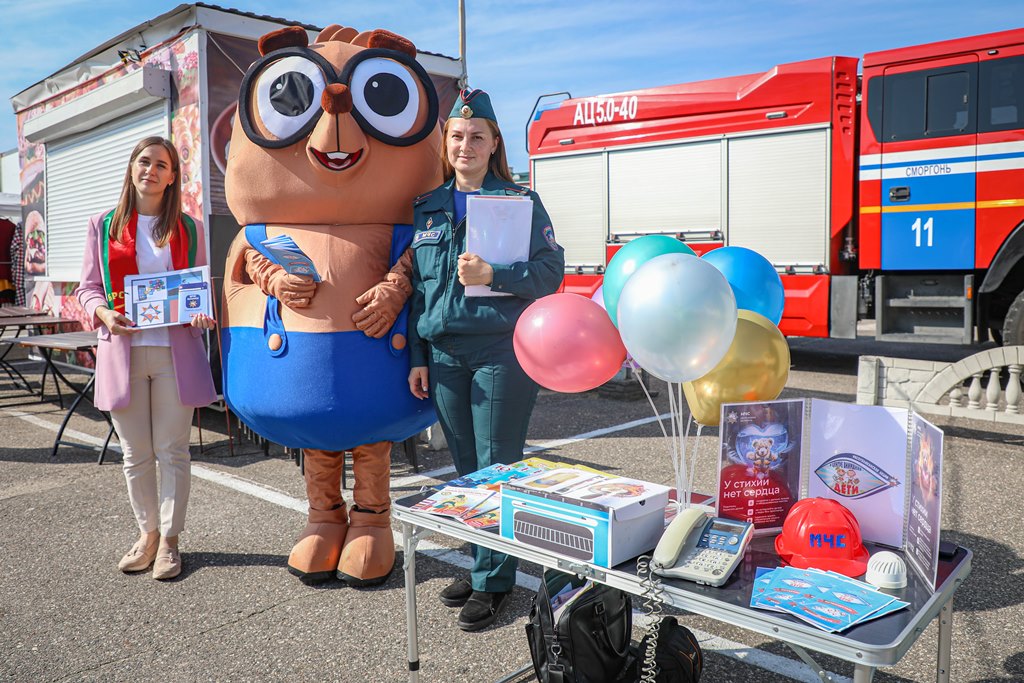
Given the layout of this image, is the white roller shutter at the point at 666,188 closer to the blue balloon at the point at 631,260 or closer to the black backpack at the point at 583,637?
the blue balloon at the point at 631,260

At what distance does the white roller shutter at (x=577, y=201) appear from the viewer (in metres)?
9.41

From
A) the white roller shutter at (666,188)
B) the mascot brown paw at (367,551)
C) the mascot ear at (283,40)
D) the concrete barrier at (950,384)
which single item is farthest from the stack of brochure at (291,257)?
the white roller shutter at (666,188)

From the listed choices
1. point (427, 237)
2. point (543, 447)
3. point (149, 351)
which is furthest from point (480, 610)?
point (543, 447)

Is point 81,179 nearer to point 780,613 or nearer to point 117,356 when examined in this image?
point 117,356

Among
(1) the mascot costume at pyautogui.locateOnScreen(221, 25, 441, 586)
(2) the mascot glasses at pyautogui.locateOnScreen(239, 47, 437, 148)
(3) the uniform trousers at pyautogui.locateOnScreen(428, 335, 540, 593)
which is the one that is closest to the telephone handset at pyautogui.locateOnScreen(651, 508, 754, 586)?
(3) the uniform trousers at pyautogui.locateOnScreen(428, 335, 540, 593)

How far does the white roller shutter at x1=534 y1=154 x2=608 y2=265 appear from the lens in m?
9.41

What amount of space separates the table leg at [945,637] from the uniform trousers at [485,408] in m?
1.49

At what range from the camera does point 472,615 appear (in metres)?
2.99

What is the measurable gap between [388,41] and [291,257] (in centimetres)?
107

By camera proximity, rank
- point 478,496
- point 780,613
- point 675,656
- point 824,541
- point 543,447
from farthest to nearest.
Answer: point 543,447
point 478,496
point 675,656
point 824,541
point 780,613

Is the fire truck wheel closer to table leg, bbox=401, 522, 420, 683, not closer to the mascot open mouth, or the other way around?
the mascot open mouth

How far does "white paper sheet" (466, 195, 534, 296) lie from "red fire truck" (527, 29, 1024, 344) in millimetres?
5818

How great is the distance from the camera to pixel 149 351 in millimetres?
3432

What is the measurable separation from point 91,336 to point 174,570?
3644mm
